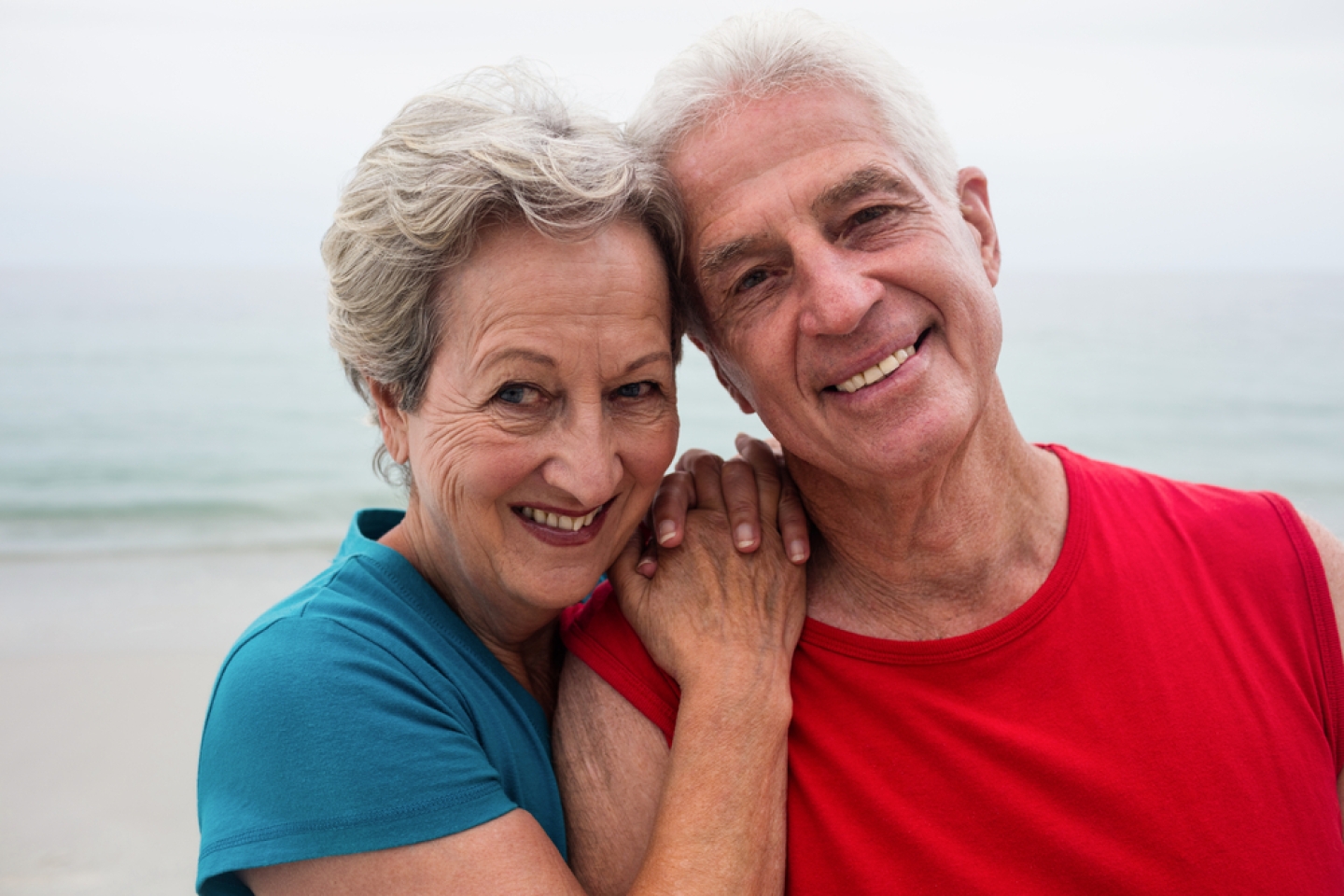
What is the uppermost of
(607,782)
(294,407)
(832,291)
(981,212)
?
(294,407)

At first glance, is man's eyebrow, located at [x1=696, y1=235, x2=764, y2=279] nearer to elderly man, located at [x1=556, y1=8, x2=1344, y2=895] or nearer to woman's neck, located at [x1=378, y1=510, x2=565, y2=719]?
elderly man, located at [x1=556, y1=8, x2=1344, y2=895]

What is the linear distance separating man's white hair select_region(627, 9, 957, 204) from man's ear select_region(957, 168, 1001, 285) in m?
0.10

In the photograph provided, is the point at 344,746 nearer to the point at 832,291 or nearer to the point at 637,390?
the point at 637,390

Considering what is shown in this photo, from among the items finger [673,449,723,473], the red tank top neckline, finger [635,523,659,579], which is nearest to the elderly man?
the red tank top neckline

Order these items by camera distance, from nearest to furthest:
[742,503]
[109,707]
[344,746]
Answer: [344,746] → [742,503] → [109,707]

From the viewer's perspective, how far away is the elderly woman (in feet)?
4.63

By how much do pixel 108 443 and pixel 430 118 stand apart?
1221 cm

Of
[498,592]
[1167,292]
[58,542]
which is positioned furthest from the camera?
[1167,292]

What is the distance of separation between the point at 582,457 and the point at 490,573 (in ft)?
0.95

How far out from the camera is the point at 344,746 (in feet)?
4.63

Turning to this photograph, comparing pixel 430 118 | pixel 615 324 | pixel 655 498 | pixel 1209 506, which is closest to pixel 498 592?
pixel 655 498

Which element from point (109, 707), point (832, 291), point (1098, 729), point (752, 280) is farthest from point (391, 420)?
point (109, 707)

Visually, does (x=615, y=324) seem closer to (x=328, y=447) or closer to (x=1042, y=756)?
(x=1042, y=756)

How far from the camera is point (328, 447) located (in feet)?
41.5
